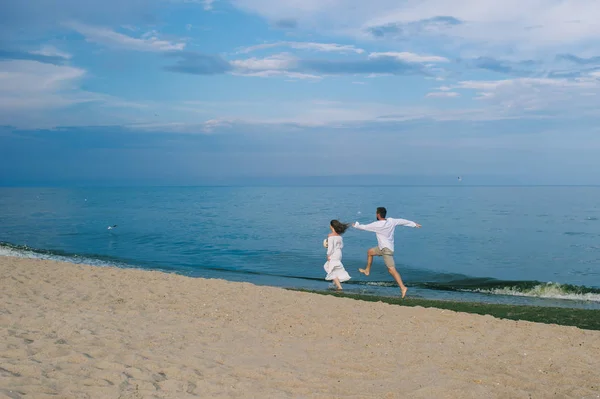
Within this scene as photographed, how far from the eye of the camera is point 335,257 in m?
13.1

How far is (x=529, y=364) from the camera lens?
679 cm

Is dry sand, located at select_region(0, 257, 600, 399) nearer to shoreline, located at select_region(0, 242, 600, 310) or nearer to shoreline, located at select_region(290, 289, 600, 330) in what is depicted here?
shoreline, located at select_region(290, 289, 600, 330)

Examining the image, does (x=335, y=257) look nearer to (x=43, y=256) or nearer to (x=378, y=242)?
(x=378, y=242)

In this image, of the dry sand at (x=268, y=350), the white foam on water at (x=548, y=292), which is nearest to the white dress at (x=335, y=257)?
the dry sand at (x=268, y=350)

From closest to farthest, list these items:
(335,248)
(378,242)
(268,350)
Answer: (268,350) < (378,242) < (335,248)

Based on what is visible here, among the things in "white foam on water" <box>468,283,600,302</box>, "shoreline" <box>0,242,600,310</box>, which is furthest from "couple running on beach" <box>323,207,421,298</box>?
"white foam on water" <box>468,283,600,302</box>

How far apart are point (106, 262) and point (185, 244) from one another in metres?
7.78

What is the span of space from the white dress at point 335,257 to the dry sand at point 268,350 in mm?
1979

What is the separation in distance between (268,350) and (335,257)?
6043 millimetres

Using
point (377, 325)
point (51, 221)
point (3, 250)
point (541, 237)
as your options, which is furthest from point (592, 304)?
point (51, 221)

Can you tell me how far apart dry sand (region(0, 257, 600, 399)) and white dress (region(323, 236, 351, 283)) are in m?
1.98

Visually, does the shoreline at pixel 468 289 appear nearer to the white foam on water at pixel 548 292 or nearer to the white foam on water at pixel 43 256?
the white foam on water at pixel 548 292

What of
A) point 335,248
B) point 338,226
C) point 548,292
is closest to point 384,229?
point 338,226

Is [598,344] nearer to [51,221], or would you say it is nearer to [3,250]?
[3,250]
